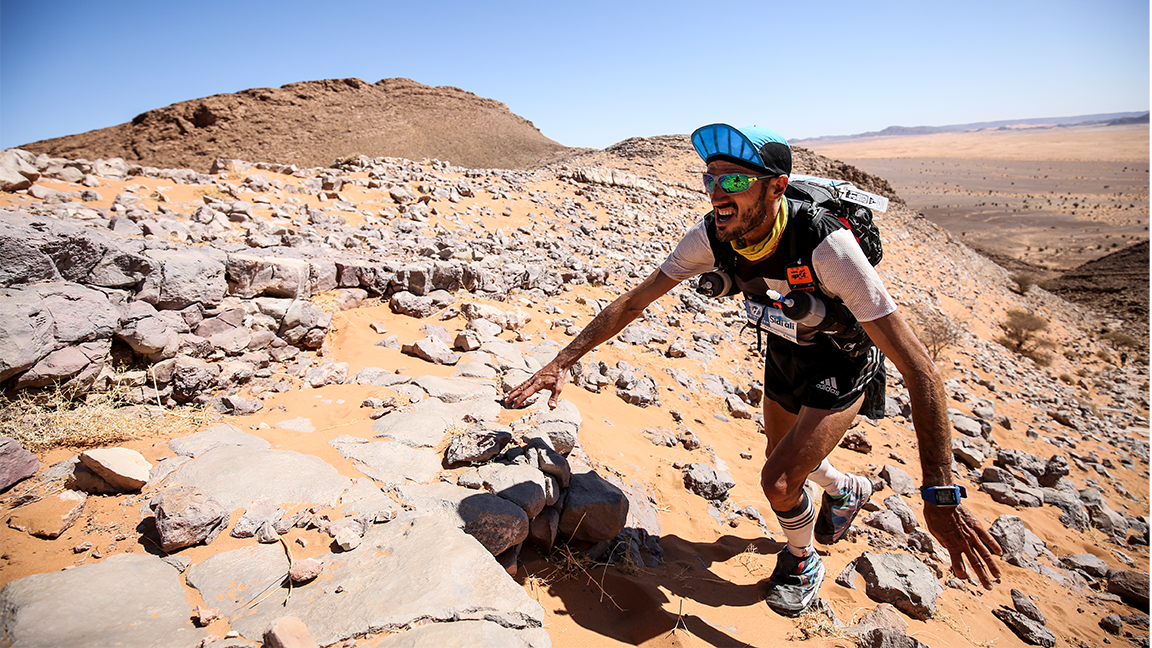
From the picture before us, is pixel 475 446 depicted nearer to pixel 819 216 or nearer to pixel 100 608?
pixel 100 608

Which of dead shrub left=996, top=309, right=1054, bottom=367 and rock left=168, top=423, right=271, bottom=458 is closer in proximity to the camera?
rock left=168, top=423, right=271, bottom=458

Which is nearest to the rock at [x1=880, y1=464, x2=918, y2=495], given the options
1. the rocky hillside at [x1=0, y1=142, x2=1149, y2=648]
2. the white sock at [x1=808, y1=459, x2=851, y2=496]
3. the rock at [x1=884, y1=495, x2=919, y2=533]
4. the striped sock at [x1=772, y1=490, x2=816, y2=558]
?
the rocky hillside at [x1=0, y1=142, x2=1149, y2=648]

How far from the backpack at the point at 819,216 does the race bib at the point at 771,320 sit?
21 centimetres

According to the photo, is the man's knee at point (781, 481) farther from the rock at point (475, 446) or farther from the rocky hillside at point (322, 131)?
the rocky hillside at point (322, 131)

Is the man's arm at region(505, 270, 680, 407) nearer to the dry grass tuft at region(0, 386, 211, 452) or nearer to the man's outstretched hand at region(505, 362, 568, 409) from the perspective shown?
the man's outstretched hand at region(505, 362, 568, 409)

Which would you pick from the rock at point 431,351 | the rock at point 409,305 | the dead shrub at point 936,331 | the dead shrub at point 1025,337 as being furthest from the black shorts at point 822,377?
the dead shrub at point 1025,337

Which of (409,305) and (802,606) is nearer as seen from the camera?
→ (802,606)

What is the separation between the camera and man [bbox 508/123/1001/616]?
6.72 ft

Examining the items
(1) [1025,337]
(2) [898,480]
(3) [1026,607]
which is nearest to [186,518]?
(3) [1026,607]

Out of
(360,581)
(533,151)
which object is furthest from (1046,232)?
(360,581)

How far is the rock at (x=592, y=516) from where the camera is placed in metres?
2.75

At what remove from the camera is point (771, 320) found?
2.64 m

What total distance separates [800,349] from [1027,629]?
212cm

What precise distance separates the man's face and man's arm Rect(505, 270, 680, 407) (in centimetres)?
40
